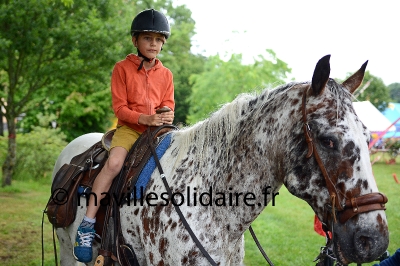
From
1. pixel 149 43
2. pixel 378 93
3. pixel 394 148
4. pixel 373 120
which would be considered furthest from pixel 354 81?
pixel 378 93

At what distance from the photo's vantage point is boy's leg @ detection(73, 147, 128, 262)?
2.84m

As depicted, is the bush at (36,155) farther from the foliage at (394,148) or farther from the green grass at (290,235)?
the foliage at (394,148)

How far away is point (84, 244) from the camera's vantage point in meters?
2.83

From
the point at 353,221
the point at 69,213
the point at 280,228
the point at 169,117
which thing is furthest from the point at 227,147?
the point at 280,228

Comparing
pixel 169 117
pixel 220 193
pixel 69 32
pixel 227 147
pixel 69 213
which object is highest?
pixel 69 32

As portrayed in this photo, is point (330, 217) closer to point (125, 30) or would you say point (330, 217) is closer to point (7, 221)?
point (7, 221)

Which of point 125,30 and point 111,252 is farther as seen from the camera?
point 125,30

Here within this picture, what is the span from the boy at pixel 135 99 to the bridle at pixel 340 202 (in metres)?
1.19

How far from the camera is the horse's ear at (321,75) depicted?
2.04 metres

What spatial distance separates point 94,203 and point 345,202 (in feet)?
5.90

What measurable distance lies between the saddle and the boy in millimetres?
76

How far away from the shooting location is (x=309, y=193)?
208 centimetres

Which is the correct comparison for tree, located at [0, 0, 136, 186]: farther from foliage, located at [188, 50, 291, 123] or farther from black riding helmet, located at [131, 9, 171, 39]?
black riding helmet, located at [131, 9, 171, 39]

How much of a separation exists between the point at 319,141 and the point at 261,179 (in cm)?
46
